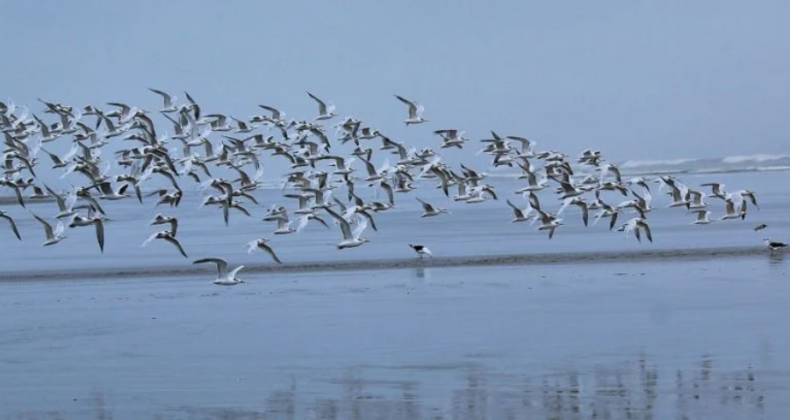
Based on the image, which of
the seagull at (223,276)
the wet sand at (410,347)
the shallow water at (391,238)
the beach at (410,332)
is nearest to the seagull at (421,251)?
the beach at (410,332)

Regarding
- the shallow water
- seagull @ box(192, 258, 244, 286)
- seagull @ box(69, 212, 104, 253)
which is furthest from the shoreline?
seagull @ box(192, 258, 244, 286)

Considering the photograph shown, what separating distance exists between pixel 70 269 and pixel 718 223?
17211mm

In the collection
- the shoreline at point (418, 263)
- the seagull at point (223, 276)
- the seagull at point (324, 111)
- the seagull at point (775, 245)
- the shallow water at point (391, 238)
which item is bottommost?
the seagull at point (223, 276)

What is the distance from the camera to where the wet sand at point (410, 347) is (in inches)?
590

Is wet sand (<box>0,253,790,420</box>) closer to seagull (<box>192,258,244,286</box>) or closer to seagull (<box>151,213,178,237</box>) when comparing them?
seagull (<box>192,258,244,286</box>)

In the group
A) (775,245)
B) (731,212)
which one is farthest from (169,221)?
(731,212)

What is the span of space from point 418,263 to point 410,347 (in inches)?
479

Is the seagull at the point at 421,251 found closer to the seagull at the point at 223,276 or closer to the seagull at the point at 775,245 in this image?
the seagull at the point at 223,276

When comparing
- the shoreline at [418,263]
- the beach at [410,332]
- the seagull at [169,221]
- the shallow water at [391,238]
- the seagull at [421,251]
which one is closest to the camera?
the beach at [410,332]

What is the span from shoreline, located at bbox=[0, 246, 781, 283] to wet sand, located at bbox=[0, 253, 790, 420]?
184 cm

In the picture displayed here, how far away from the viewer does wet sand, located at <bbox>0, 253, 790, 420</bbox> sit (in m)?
15.0

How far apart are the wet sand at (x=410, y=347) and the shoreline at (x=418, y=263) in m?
1.84

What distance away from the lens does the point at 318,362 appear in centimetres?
1775

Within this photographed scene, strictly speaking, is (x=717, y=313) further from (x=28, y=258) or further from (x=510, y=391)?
(x=28, y=258)
